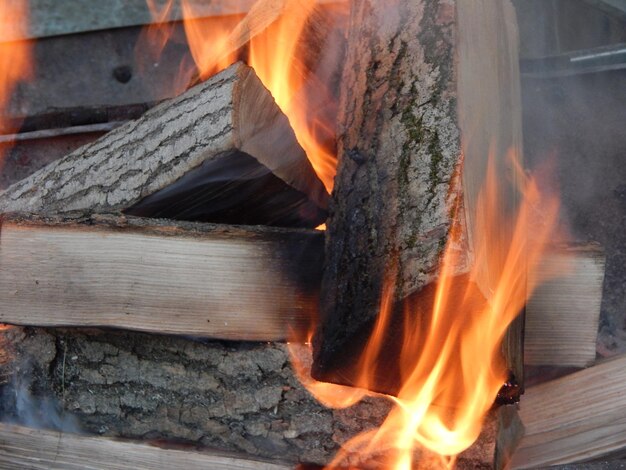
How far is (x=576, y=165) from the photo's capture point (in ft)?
8.85

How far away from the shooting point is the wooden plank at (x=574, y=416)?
189 centimetres

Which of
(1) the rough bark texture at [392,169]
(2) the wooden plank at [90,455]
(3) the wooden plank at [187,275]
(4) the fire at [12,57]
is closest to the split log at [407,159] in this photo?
(1) the rough bark texture at [392,169]

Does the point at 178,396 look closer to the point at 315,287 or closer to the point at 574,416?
the point at 315,287

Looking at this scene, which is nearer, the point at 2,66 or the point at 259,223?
the point at 259,223

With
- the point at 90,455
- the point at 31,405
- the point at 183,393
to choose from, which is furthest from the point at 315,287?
the point at 31,405

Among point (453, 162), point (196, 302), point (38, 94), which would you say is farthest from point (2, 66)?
point (453, 162)

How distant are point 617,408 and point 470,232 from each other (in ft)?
2.63

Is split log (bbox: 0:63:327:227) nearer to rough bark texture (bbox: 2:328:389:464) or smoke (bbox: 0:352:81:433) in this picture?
rough bark texture (bbox: 2:328:389:464)

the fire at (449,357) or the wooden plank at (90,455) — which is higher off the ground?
the fire at (449,357)

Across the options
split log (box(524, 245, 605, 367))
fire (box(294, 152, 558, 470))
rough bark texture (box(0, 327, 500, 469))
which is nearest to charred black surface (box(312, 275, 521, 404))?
fire (box(294, 152, 558, 470))

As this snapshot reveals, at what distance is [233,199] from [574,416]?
1.07 metres

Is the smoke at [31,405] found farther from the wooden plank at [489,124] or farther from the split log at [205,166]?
the wooden plank at [489,124]

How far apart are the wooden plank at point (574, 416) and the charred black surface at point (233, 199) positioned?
0.78m

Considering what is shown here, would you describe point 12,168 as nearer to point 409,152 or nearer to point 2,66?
point 2,66
